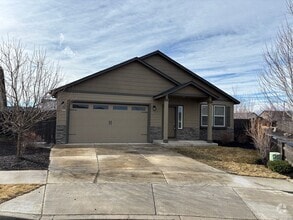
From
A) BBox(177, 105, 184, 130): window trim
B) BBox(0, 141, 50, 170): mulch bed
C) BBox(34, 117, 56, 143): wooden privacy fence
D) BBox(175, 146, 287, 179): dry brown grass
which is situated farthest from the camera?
BBox(177, 105, 184, 130): window trim

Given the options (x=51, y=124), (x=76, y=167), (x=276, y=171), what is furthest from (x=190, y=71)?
(x=76, y=167)

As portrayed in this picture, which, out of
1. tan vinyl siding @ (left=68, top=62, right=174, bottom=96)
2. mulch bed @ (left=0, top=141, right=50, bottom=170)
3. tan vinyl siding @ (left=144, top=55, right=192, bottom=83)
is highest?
tan vinyl siding @ (left=144, top=55, right=192, bottom=83)

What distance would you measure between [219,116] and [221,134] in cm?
129

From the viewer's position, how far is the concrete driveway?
5.91 m

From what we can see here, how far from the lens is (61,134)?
661 inches

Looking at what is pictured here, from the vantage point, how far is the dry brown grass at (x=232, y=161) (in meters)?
10.3

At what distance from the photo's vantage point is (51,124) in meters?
17.0

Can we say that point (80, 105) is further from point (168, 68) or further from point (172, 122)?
point (168, 68)

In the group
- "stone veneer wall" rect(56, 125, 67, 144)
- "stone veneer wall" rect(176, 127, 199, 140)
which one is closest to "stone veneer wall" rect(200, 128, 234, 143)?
"stone veneer wall" rect(176, 127, 199, 140)

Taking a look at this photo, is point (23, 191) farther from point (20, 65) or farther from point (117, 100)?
point (117, 100)

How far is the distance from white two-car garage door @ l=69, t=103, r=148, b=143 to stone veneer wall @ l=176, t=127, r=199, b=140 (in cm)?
251

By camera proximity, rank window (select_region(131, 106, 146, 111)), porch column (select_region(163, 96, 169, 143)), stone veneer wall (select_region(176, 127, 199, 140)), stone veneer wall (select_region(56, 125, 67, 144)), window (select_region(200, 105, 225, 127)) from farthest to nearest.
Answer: window (select_region(200, 105, 225, 127)) < stone veneer wall (select_region(176, 127, 199, 140)) < window (select_region(131, 106, 146, 111)) < porch column (select_region(163, 96, 169, 143)) < stone veneer wall (select_region(56, 125, 67, 144))

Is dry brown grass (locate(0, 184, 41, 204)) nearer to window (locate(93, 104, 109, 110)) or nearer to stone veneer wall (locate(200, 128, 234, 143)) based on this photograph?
window (locate(93, 104, 109, 110))

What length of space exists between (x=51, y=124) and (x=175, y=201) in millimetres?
12049
